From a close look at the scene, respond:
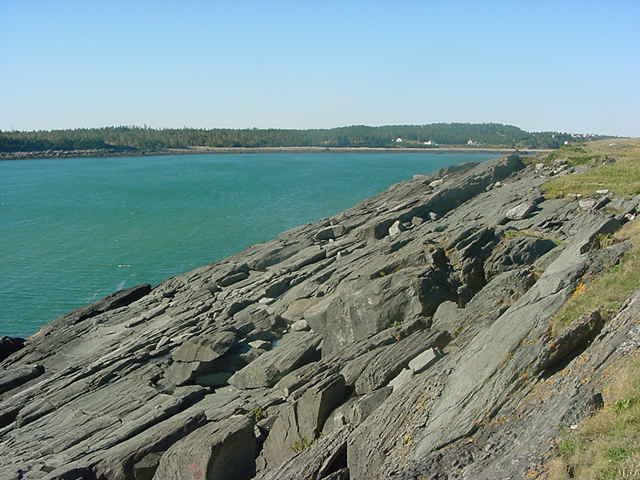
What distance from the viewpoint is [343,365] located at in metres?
20.6

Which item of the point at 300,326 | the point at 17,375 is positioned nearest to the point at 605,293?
the point at 300,326

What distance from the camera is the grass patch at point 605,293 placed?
15484mm

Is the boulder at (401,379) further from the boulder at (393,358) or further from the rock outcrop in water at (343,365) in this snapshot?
the boulder at (393,358)

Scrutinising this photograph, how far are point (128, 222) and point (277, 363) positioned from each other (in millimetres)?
64343

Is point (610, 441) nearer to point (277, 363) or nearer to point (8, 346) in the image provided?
point (277, 363)

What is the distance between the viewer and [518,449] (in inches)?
459

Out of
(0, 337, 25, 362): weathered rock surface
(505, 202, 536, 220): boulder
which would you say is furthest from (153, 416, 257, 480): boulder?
(505, 202, 536, 220): boulder

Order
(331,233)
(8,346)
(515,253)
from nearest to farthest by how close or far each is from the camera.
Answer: (515,253) → (8,346) → (331,233)

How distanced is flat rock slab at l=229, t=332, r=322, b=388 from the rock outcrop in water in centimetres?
8

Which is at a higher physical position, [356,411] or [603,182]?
[603,182]

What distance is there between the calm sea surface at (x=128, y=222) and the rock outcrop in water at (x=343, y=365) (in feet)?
43.0

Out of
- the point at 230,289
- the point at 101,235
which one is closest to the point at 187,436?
the point at 230,289

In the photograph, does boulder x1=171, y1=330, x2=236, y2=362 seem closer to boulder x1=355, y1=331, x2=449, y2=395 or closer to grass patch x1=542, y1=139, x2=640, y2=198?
boulder x1=355, y1=331, x2=449, y2=395

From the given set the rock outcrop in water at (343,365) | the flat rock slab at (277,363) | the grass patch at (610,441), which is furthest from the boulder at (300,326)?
the grass patch at (610,441)
